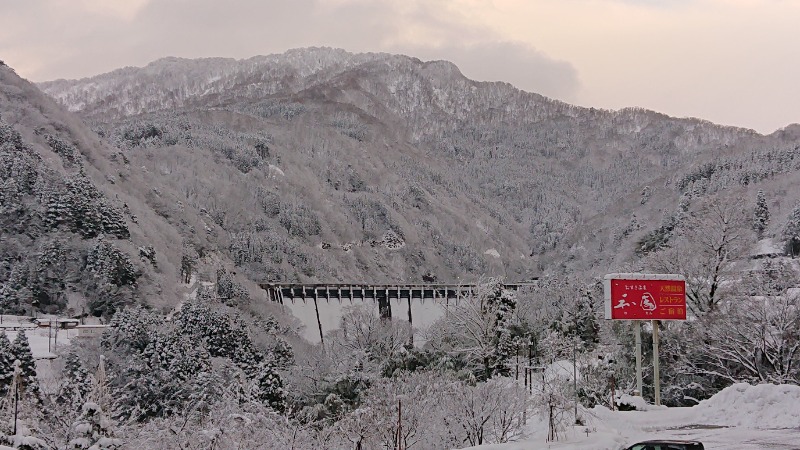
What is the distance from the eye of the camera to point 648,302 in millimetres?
35281

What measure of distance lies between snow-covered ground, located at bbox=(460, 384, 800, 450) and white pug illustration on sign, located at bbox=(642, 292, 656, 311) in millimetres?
7087

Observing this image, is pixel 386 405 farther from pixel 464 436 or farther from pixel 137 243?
pixel 137 243

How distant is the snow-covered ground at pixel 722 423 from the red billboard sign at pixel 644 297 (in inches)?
265

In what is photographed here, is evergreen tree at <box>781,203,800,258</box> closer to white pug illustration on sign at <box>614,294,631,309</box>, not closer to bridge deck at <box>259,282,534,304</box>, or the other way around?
bridge deck at <box>259,282,534,304</box>

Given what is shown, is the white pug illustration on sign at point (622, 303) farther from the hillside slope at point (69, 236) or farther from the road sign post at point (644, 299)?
the hillside slope at point (69, 236)

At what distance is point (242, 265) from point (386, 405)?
11993cm

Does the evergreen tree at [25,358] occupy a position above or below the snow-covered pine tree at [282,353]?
above

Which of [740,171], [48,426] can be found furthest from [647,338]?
[740,171]

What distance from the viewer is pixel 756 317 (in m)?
37.6

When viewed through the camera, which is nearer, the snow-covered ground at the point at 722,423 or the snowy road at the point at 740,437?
the snowy road at the point at 740,437

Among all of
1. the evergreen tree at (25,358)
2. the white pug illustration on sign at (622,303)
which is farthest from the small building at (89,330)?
the white pug illustration on sign at (622,303)

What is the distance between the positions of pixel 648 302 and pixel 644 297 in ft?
0.99

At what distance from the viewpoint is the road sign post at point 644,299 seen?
115ft

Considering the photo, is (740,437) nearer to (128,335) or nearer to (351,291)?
(128,335)
